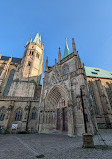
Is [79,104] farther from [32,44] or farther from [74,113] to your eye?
[32,44]

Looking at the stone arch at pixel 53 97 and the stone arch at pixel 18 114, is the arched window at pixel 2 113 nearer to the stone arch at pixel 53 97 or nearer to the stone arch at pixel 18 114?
the stone arch at pixel 18 114

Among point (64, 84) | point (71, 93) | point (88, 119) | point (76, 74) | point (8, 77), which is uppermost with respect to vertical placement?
point (8, 77)

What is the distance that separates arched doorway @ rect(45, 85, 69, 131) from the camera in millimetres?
Result: 12008

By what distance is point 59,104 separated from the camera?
13734 mm

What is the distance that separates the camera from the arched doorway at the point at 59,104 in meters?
12.0

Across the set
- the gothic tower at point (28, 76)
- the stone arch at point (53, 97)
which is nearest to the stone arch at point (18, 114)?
the gothic tower at point (28, 76)

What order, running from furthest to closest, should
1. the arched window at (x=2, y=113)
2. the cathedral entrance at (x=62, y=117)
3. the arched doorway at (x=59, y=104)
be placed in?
1. the arched window at (x=2, y=113)
2. the arched doorway at (x=59, y=104)
3. the cathedral entrance at (x=62, y=117)

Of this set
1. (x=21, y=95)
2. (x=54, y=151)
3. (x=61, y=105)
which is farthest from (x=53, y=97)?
(x=54, y=151)

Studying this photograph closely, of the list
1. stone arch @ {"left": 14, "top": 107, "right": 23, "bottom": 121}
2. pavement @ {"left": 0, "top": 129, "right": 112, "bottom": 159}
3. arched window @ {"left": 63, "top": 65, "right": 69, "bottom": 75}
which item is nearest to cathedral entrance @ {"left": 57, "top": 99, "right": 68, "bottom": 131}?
arched window @ {"left": 63, "top": 65, "right": 69, "bottom": 75}

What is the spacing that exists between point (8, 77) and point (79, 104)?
76.9 feet

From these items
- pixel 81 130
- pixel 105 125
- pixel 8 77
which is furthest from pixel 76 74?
pixel 8 77

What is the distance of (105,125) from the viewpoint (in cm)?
1471

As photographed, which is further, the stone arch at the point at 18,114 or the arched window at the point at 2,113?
the stone arch at the point at 18,114

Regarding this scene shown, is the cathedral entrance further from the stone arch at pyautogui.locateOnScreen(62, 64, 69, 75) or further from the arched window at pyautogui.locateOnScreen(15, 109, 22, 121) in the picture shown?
the arched window at pyautogui.locateOnScreen(15, 109, 22, 121)
